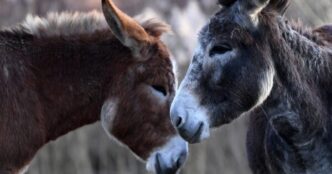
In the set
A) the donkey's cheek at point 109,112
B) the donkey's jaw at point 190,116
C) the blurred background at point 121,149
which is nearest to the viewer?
the donkey's jaw at point 190,116

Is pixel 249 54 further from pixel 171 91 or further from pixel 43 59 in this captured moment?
pixel 43 59

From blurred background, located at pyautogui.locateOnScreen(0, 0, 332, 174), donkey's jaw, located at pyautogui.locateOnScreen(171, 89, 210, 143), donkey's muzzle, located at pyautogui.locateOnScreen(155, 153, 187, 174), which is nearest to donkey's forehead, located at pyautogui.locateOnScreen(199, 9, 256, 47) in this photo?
donkey's jaw, located at pyautogui.locateOnScreen(171, 89, 210, 143)

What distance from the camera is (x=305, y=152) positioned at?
6.37m

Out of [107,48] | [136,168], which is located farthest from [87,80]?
[136,168]

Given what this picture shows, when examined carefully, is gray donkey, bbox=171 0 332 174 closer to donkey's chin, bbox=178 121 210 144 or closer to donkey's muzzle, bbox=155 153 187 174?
donkey's chin, bbox=178 121 210 144

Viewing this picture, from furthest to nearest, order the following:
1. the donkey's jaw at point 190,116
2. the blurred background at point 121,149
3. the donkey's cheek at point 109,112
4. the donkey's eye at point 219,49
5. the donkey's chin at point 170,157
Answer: the blurred background at point 121,149 → the donkey's cheek at point 109,112 → the donkey's chin at point 170,157 → the donkey's eye at point 219,49 → the donkey's jaw at point 190,116

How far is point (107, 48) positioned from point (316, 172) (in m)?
1.70

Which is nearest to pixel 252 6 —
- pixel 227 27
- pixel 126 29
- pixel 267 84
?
pixel 227 27

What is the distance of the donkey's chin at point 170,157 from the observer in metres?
6.94

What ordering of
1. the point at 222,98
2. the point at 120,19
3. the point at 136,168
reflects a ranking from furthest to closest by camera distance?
1. the point at 136,168
2. the point at 120,19
3. the point at 222,98

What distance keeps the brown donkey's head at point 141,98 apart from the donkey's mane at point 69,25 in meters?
0.22

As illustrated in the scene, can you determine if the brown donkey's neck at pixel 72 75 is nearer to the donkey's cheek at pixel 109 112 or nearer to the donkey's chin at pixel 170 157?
the donkey's cheek at pixel 109 112

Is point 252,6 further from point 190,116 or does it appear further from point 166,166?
point 166,166

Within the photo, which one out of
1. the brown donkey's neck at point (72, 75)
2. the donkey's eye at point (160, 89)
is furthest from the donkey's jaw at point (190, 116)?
the brown donkey's neck at point (72, 75)
